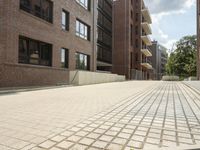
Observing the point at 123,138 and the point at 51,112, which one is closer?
Result: the point at 123,138

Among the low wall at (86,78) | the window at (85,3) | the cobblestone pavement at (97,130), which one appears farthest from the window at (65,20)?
the cobblestone pavement at (97,130)

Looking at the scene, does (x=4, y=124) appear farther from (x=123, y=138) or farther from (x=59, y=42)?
(x=59, y=42)

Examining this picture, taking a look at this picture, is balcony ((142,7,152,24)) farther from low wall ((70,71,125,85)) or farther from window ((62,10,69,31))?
window ((62,10,69,31))

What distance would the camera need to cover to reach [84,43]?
25.6m

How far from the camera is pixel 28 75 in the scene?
15555mm

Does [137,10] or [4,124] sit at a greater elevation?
[137,10]

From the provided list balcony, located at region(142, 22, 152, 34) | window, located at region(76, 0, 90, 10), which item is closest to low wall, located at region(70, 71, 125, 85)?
window, located at region(76, 0, 90, 10)

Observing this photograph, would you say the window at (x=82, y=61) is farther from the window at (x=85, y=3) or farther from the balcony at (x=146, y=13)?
the balcony at (x=146, y=13)

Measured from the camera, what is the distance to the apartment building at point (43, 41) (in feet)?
45.9

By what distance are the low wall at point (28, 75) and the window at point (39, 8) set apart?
4237 millimetres

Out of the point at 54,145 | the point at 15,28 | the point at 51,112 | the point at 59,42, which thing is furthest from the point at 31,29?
the point at 54,145

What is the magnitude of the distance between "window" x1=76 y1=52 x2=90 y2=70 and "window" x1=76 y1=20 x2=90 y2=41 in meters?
2.21

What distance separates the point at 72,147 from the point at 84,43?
74.4 feet

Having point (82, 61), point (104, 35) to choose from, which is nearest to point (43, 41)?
point (82, 61)
